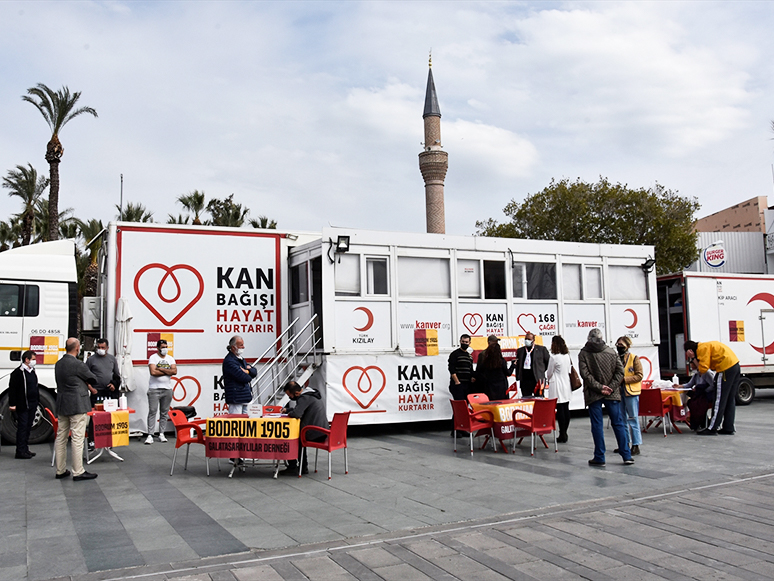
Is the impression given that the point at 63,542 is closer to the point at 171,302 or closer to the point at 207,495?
the point at 207,495

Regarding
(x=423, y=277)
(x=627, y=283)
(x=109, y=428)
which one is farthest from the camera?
(x=627, y=283)

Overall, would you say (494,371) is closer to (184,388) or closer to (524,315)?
(524,315)

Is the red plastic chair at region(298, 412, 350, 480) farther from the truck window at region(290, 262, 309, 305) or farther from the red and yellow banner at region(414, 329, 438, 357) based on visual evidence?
the truck window at region(290, 262, 309, 305)

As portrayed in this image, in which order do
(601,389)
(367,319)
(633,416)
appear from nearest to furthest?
1. (601,389)
2. (633,416)
3. (367,319)

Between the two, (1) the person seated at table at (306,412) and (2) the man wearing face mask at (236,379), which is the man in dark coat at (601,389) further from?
(2) the man wearing face mask at (236,379)

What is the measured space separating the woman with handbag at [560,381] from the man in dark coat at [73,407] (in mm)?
6685

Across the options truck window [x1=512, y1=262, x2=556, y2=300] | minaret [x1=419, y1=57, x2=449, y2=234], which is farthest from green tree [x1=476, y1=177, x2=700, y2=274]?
truck window [x1=512, y1=262, x2=556, y2=300]

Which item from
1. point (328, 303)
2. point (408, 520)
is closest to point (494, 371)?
point (328, 303)

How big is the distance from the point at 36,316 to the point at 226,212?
29499 mm

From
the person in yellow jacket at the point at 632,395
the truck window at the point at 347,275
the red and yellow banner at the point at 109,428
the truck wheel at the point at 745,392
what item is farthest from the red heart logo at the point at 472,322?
the truck wheel at the point at 745,392

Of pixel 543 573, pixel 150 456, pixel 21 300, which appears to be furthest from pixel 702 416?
pixel 21 300

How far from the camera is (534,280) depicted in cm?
1405

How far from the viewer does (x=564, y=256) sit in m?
14.3

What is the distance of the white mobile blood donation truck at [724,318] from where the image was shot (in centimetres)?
1678
